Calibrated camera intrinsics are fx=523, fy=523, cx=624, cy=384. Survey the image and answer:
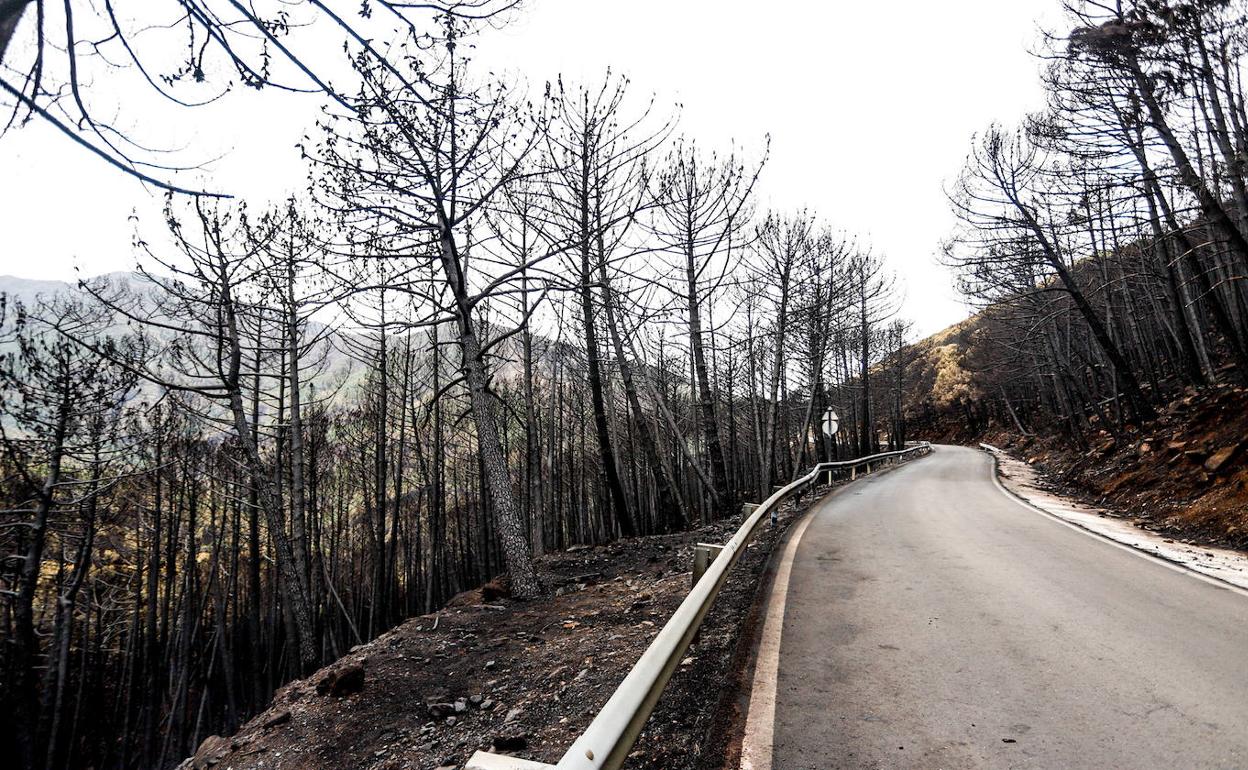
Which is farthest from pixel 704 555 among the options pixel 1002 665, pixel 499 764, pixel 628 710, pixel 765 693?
pixel 499 764

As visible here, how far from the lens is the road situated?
2.60 m

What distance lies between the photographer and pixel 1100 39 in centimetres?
1080

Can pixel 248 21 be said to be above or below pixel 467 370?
above

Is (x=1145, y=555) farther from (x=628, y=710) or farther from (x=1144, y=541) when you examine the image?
(x=628, y=710)

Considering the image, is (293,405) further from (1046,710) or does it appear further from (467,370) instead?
(1046,710)

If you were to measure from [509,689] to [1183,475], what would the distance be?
13.2 metres

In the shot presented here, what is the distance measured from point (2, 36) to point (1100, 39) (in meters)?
16.3

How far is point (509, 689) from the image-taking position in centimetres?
445

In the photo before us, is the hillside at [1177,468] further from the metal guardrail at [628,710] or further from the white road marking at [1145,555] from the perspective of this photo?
the metal guardrail at [628,710]

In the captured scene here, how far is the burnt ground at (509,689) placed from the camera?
10.4 feet

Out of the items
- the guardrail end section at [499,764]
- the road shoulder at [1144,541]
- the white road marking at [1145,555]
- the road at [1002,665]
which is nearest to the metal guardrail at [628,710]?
the guardrail end section at [499,764]

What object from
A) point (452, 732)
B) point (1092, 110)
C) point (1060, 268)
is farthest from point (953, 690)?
point (1060, 268)

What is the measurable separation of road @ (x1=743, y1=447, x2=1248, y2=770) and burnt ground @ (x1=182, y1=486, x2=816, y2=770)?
0.39 m

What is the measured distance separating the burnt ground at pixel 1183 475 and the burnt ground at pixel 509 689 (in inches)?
290
